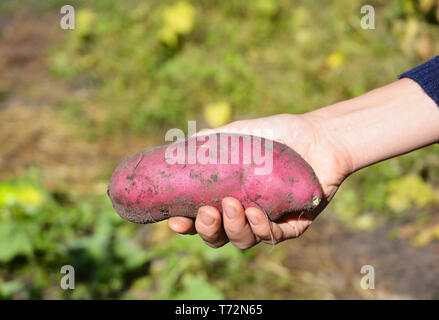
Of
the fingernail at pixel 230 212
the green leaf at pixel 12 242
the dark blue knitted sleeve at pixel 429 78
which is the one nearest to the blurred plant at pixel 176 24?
the green leaf at pixel 12 242

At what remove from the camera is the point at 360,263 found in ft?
8.98

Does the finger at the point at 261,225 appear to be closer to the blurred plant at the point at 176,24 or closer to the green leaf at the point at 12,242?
the green leaf at the point at 12,242

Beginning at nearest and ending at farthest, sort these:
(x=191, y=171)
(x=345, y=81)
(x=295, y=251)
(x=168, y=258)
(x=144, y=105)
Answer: (x=191, y=171) < (x=168, y=258) < (x=295, y=251) < (x=345, y=81) < (x=144, y=105)

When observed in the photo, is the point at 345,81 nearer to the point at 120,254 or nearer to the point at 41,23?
the point at 120,254

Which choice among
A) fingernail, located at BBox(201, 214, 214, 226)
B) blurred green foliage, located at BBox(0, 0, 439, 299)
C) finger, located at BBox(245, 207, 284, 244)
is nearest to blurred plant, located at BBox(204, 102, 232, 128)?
blurred green foliage, located at BBox(0, 0, 439, 299)

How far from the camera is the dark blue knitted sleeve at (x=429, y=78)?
179 cm

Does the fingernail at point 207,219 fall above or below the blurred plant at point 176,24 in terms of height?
below

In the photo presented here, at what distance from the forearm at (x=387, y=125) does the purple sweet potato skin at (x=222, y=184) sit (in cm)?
28

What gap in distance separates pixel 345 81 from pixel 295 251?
1.47 metres

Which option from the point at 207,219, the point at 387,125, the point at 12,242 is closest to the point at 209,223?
the point at 207,219

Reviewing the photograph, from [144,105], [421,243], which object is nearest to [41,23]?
[144,105]

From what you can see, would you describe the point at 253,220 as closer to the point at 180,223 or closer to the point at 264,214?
the point at 264,214

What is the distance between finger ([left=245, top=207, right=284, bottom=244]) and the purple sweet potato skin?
0.14 feet

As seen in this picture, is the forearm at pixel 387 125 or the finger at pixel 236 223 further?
the forearm at pixel 387 125
